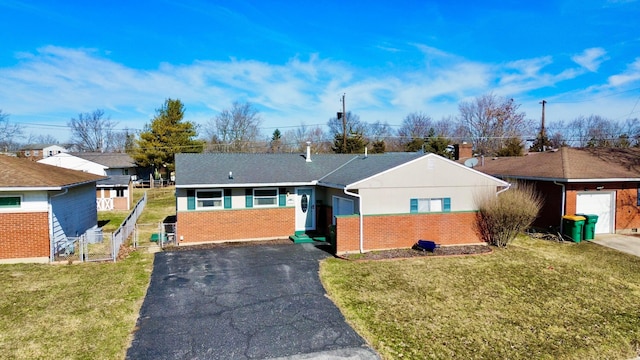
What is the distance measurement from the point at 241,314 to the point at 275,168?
9900 mm

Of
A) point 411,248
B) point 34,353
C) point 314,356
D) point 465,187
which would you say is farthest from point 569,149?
point 34,353

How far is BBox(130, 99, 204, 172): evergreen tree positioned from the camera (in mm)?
44406

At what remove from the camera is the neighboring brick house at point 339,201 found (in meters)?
13.8

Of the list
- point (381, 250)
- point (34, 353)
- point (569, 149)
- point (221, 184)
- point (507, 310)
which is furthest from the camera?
point (569, 149)

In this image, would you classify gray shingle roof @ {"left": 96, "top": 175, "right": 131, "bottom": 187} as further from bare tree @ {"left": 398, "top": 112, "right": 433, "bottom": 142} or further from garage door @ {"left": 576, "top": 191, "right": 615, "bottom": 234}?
bare tree @ {"left": 398, "top": 112, "right": 433, "bottom": 142}

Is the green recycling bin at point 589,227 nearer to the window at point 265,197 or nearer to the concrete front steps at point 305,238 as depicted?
the concrete front steps at point 305,238

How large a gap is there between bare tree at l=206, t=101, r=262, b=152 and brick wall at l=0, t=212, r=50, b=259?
134 feet

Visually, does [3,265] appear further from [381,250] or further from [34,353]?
[381,250]

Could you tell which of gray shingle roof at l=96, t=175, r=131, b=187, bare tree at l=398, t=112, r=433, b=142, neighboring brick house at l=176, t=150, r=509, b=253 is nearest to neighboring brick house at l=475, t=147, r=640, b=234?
neighboring brick house at l=176, t=150, r=509, b=253

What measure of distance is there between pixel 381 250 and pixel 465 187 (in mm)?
4446

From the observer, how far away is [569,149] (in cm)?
1991

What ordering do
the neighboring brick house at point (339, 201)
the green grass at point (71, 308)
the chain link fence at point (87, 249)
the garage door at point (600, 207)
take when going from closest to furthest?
the green grass at point (71, 308)
the chain link fence at point (87, 249)
the neighboring brick house at point (339, 201)
the garage door at point (600, 207)

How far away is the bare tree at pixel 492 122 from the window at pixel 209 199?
116ft

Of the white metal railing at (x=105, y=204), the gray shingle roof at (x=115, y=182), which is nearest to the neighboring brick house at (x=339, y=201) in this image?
the gray shingle roof at (x=115, y=182)
